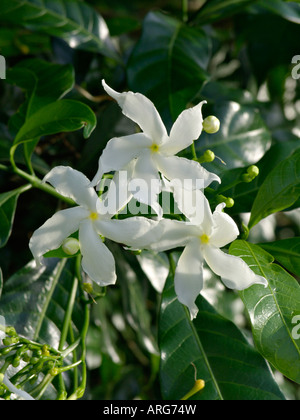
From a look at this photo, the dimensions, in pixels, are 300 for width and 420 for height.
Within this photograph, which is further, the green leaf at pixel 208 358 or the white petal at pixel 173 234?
the green leaf at pixel 208 358

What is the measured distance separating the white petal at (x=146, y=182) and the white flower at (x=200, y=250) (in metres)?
0.04

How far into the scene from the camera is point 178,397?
1035 mm

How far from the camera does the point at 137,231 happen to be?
31.2 inches

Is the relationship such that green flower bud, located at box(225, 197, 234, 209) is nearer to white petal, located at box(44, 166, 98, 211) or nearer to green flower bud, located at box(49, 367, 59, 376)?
white petal, located at box(44, 166, 98, 211)

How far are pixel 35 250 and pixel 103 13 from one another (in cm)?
192

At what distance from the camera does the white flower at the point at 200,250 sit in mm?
811

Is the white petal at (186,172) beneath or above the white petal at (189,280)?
above

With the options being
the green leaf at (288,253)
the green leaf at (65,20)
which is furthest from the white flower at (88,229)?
the green leaf at (65,20)

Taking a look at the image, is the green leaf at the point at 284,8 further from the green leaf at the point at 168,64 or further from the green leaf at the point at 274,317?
the green leaf at the point at 274,317

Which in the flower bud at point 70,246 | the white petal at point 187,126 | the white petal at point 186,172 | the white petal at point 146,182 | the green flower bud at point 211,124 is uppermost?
the white petal at point 187,126

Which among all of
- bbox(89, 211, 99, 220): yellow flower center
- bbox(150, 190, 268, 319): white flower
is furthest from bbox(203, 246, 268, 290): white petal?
bbox(89, 211, 99, 220): yellow flower center

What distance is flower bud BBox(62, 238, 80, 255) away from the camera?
0.83 meters

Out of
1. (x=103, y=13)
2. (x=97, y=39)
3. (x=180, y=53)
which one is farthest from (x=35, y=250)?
(x=103, y=13)
